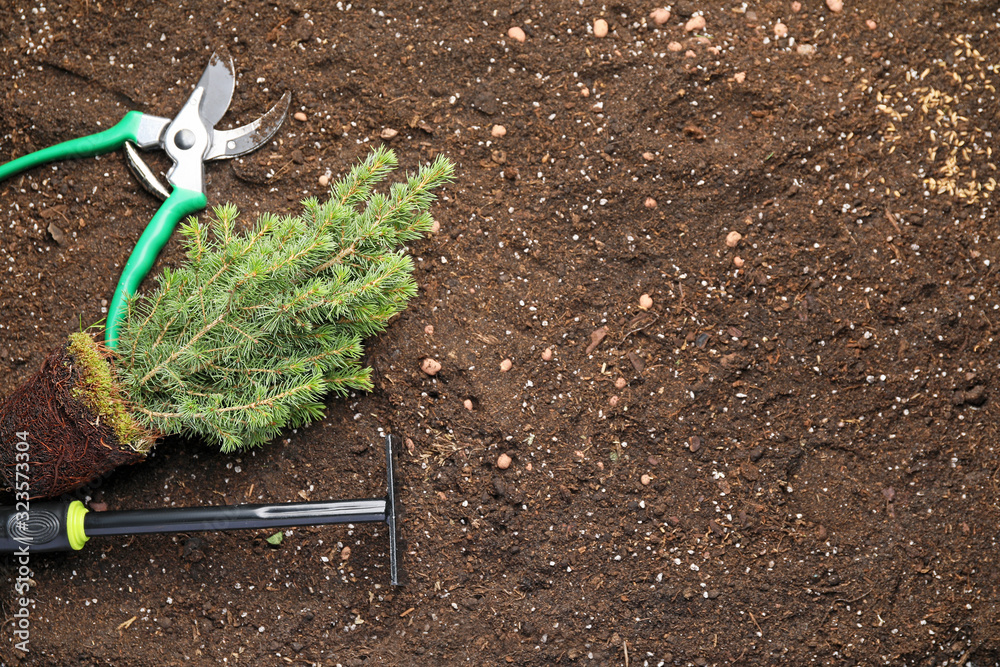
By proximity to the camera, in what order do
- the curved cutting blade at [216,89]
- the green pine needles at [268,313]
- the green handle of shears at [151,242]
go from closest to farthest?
the green pine needles at [268,313] → the green handle of shears at [151,242] → the curved cutting blade at [216,89]

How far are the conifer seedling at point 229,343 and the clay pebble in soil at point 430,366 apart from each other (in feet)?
0.49

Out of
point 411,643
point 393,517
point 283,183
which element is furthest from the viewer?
A: point 283,183

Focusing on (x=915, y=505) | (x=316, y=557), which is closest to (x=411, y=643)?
(x=316, y=557)

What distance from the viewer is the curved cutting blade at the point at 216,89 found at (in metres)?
1.52

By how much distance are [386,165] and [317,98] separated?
33 centimetres

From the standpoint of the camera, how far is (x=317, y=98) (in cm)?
156

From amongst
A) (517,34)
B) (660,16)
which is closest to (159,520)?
(517,34)

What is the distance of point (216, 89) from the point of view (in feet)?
4.99

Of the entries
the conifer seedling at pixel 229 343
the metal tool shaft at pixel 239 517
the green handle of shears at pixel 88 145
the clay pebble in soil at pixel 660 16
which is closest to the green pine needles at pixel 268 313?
the conifer seedling at pixel 229 343

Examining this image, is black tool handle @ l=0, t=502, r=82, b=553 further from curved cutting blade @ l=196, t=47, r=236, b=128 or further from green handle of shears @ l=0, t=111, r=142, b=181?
curved cutting blade @ l=196, t=47, r=236, b=128

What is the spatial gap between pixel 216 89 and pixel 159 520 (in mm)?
876

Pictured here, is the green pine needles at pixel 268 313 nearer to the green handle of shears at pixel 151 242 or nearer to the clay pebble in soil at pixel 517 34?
the green handle of shears at pixel 151 242

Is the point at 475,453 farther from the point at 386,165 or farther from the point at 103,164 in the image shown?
the point at 103,164

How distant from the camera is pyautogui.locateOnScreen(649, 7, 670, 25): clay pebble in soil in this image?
5.09 ft
